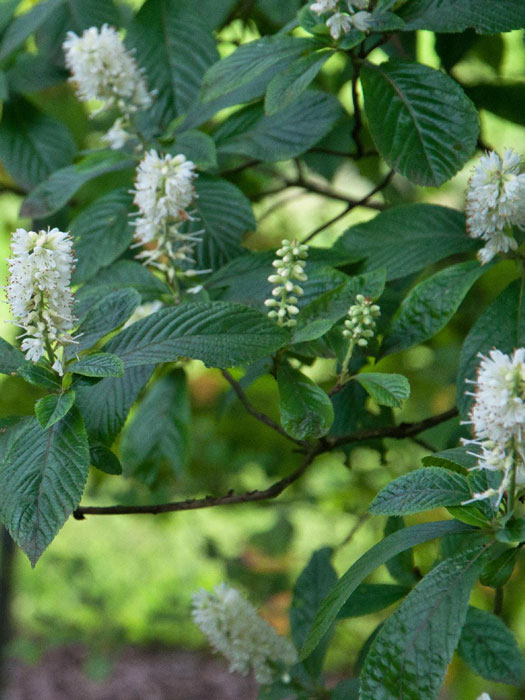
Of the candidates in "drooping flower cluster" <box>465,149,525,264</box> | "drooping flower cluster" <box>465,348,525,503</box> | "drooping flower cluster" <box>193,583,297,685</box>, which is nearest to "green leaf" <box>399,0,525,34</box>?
"drooping flower cluster" <box>465,149,525,264</box>

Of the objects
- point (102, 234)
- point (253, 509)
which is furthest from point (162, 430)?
point (253, 509)

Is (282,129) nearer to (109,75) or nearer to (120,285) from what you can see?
(109,75)

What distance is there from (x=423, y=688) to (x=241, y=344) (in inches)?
→ 16.9

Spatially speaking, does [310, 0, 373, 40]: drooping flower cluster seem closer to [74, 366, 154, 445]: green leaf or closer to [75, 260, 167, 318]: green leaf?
[75, 260, 167, 318]: green leaf

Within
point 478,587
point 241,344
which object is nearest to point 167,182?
point 241,344

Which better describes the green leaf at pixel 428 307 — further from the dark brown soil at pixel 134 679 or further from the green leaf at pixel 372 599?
the dark brown soil at pixel 134 679

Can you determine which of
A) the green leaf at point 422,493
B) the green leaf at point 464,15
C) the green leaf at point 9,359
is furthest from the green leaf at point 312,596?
the green leaf at point 464,15

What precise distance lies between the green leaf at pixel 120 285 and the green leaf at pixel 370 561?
1.61 ft

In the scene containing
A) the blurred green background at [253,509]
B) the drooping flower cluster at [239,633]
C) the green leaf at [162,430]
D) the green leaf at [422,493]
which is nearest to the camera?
the green leaf at [422,493]

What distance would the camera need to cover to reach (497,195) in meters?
1.01

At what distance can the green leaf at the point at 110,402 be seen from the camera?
1172mm

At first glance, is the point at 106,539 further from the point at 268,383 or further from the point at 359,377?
the point at 359,377

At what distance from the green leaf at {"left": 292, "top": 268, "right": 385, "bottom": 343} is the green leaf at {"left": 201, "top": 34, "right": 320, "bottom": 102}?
34 centimetres

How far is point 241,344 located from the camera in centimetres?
98
